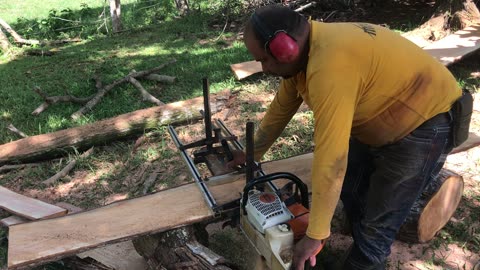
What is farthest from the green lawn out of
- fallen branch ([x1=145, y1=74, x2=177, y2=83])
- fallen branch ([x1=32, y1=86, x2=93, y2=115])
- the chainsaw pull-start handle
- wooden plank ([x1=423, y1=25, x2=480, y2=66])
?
the chainsaw pull-start handle

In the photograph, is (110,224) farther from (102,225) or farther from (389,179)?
(389,179)

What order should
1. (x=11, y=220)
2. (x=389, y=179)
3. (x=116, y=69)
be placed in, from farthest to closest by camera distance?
1. (x=116, y=69)
2. (x=11, y=220)
3. (x=389, y=179)

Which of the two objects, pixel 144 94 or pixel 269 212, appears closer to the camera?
pixel 269 212

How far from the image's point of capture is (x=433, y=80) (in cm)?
217

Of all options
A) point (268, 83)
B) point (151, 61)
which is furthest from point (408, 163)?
point (151, 61)

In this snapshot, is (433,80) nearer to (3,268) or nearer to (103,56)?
(3,268)

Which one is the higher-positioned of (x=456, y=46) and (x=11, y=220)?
(x=456, y=46)

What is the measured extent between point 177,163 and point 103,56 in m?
4.99

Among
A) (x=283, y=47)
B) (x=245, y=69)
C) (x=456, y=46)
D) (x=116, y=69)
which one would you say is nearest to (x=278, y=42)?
(x=283, y=47)

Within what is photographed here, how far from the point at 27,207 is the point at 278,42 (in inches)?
119

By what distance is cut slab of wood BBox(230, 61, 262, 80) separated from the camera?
627cm

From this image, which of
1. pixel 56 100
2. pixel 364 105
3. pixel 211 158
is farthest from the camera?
pixel 56 100

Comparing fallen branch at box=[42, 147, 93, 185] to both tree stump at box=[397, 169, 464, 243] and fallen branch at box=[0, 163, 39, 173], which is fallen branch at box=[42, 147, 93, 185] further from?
tree stump at box=[397, 169, 464, 243]

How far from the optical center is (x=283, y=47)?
1882 millimetres
